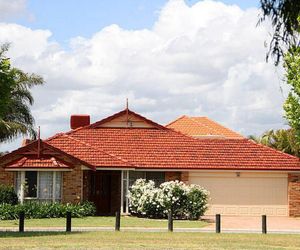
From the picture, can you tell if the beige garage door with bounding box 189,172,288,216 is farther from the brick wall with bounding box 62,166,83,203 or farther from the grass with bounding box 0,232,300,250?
the grass with bounding box 0,232,300,250

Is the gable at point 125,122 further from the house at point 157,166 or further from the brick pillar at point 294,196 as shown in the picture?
the brick pillar at point 294,196

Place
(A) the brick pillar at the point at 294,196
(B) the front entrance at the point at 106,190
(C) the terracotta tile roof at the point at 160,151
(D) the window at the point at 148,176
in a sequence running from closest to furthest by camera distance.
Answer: (C) the terracotta tile roof at the point at 160,151 < (A) the brick pillar at the point at 294,196 < (B) the front entrance at the point at 106,190 < (D) the window at the point at 148,176

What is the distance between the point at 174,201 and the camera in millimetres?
38781

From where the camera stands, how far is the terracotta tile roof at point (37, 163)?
3959cm

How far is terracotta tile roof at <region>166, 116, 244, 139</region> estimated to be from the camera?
2063 inches

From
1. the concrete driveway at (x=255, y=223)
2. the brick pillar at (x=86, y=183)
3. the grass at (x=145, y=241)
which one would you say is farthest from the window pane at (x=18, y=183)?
the grass at (x=145, y=241)

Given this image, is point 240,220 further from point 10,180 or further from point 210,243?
point 210,243

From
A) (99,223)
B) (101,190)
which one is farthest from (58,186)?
(99,223)

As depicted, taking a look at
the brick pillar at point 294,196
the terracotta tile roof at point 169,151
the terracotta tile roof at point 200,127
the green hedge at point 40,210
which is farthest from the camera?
the terracotta tile roof at point 200,127

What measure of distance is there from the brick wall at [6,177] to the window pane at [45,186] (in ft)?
4.88

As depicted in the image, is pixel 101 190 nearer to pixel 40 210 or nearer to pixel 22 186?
pixel 22 186

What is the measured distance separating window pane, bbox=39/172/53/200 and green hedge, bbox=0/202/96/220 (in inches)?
38.6

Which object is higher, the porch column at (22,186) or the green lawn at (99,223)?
the porch column at (22,186)

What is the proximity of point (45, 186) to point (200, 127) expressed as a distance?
52.8 feet
